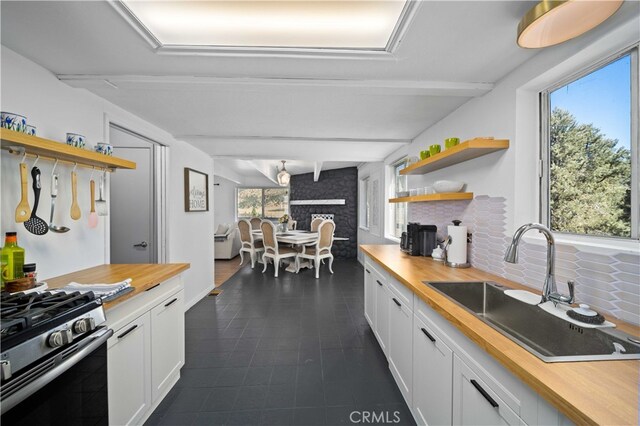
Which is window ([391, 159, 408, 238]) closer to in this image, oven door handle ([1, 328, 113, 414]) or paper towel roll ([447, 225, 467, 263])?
paper towel roll ([447, 225, 467, 263])

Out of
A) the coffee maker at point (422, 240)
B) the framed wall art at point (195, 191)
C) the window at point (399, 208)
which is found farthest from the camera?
the window at point (399, 208)

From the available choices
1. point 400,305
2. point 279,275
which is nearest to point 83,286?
point 400,305

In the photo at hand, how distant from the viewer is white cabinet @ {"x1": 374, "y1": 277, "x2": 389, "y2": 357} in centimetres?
198

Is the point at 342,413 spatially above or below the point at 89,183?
below

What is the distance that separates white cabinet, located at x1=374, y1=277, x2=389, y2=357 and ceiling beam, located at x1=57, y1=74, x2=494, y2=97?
1488mm

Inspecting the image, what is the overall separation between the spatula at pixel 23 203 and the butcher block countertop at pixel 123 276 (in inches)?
15.5

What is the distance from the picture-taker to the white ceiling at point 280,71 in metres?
1.16

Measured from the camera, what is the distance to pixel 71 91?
1721mm

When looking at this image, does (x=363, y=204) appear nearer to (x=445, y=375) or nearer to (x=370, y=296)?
(x=370, y=296)

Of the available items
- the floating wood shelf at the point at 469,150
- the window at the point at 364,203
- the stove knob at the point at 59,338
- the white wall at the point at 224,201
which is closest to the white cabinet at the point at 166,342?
the stove knob at the point at 59,338

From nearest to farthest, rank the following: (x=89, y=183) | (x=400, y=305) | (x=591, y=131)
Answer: (x=591, y=131) < (x=400, y=305) < (x=89, y=183)

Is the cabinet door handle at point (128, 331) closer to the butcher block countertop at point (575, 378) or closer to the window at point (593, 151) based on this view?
the butcher block countertop at point (575, 378)

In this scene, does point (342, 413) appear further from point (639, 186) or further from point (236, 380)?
point (639, 186)

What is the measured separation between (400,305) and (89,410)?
165 cm
